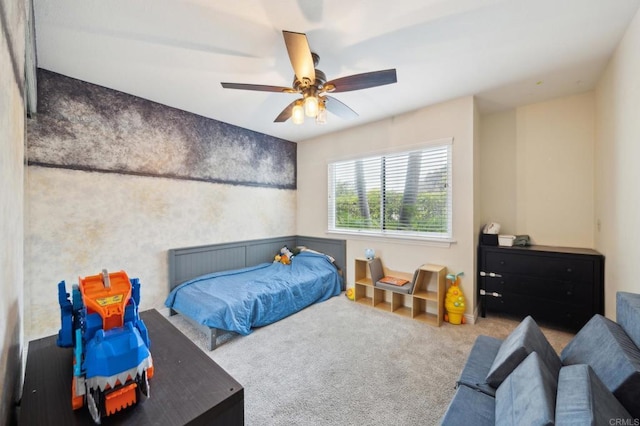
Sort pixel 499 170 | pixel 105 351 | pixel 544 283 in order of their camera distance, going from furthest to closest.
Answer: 1. pixel 499 170
2. pixel 544 283
3. pixel 105 351

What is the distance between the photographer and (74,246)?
255 centimetres

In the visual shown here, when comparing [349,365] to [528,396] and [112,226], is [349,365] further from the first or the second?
[112,226]

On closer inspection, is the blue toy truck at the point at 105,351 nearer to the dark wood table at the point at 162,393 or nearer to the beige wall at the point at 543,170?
the dark wood table at the point at 162,393

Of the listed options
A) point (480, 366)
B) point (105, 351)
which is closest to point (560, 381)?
point (480, 366)

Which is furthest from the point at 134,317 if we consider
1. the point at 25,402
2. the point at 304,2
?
the point at 304,2

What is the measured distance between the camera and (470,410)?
4.04 feet

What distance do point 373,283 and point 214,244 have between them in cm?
229

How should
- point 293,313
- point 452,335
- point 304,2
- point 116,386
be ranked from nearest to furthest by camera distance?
point 116,386, point 304,2, point 452,335, point 293,313

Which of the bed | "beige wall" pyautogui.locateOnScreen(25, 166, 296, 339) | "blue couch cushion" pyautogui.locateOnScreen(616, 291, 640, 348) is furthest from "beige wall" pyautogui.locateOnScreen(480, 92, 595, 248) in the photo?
"beige wall" pyautogui.locateOnScreen(25, 166, 296, 339)

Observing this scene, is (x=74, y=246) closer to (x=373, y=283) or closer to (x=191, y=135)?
(x=191, y=135)

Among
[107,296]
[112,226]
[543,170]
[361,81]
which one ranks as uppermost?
[361,81]

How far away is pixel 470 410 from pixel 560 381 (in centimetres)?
41

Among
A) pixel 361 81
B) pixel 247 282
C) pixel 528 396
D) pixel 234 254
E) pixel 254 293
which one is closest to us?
pixel 528 396

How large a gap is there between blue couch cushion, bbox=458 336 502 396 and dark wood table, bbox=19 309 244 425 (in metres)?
1.25
